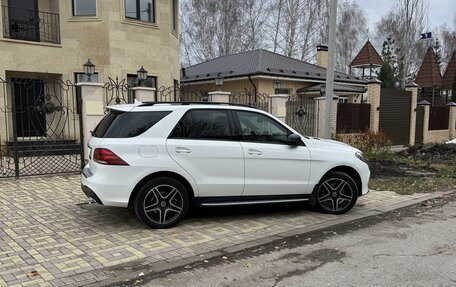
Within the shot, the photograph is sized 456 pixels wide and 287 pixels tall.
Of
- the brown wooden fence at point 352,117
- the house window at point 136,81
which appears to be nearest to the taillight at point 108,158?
→ the house window at point 136,81

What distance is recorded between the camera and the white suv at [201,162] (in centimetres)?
564

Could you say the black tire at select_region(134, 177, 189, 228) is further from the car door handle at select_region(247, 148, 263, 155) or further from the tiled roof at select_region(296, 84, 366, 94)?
the tiled roof at select_region(296, 84, 366, 94)

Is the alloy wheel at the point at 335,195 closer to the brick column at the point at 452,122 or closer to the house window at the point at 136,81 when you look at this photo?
the house window at the point at 136,81

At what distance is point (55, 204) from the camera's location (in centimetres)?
723

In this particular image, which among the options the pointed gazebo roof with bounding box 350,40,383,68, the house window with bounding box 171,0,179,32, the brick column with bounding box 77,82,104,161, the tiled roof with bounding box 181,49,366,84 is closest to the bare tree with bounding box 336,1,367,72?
the pointed gazebo roof with bounding box 350,40,383,68

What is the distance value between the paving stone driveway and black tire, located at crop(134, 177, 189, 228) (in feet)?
0.50

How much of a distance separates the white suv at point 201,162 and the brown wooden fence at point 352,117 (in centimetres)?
1025

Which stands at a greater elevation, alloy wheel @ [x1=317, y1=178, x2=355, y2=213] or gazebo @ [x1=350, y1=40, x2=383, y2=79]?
gazebo @ [x1=350, y1=40, x2=383, y2=79]

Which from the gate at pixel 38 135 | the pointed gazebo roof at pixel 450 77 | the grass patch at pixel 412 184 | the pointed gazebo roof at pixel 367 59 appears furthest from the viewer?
the pointed gazebo roof at pixel 450 77

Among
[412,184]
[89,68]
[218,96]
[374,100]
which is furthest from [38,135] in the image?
[374,100]

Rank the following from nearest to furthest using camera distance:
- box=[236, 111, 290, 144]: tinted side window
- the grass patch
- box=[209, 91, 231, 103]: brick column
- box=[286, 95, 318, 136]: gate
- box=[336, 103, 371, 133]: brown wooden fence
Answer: box=[236, 111, 290, 144]: tinted side window < the grass patch < box=[209, 91, 231, 103]: brick column < box=[286, 95, 318, 136]: gate < box=[336, 103, 371, 133]: brown wooden fence

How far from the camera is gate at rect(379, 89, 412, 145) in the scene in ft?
61.3

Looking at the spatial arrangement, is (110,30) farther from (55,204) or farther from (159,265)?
(159,265)

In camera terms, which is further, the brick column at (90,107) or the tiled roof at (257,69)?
the tiled roof at (257,69)
